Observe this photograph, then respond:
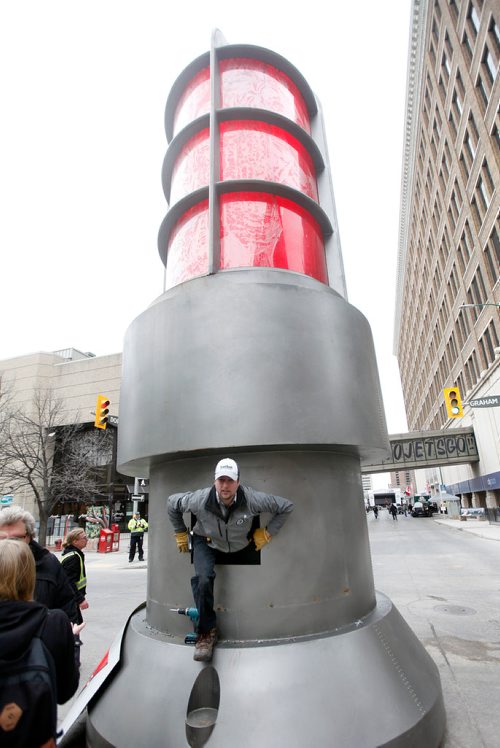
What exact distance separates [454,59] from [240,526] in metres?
36.2

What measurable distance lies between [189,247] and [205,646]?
10.8 feet

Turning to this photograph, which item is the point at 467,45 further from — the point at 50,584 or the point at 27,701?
the point at 27,701

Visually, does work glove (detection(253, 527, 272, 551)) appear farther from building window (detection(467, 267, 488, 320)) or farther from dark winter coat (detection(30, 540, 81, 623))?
building window (detection(467, 267, 488, 320))

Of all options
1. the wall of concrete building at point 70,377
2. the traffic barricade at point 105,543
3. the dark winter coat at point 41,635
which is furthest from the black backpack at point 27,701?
the wall of concrete building at point 70,377

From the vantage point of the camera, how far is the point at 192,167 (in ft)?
13.9

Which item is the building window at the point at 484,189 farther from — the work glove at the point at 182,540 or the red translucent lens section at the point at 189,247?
the work glove at the point at 182,540

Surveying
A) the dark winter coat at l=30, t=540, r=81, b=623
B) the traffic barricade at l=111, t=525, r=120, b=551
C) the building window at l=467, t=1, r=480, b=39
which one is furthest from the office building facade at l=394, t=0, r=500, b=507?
the traffic barricade at l=111, t=525, r=120, b=551

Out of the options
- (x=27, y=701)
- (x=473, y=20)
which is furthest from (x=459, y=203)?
(x=27, y=701)

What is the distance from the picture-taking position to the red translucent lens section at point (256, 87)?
4273 millimetres

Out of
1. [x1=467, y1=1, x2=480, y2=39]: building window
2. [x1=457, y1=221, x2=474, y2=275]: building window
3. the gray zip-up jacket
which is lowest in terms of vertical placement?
the gray zip-up jacket

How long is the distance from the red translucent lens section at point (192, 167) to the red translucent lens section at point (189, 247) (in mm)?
262

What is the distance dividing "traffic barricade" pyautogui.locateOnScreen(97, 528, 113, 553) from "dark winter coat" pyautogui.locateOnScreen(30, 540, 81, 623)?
18.3 meters

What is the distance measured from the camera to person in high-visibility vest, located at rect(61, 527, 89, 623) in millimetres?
4418

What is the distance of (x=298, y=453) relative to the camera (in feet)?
10.3
